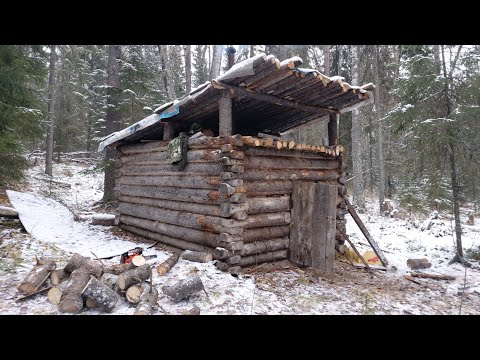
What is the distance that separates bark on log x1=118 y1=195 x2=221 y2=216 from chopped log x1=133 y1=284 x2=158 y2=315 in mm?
2251

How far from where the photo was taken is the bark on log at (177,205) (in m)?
6.66

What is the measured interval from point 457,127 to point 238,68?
6.76 m

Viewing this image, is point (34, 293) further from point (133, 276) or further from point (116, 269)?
point (133, 276)

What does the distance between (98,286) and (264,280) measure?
9.80ft

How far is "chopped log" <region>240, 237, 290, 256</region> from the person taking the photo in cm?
650

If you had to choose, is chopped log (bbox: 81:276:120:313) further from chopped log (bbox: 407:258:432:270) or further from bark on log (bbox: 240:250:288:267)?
chopped log (bbox: 407:258:432:270)

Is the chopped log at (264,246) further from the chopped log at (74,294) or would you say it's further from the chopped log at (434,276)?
the chopped log at (434,276)

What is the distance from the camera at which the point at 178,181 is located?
7.68 m

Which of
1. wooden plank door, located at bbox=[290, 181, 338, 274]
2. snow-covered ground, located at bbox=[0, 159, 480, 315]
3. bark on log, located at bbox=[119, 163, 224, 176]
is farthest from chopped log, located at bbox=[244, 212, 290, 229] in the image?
bark on log, located at bbox=[119, 163, 224, 176]

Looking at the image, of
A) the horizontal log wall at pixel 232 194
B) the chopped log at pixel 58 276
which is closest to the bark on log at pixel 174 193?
the horizontal log wall at pixel 232 194

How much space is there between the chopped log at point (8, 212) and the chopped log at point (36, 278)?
14.9ft
